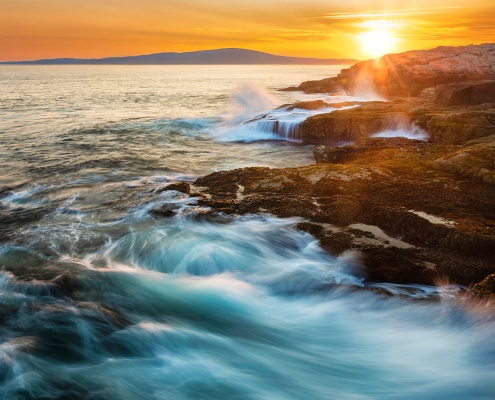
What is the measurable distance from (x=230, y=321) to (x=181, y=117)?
29.5 metres

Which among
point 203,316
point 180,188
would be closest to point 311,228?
point 203,316

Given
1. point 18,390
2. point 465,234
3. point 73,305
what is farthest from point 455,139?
point 18,390

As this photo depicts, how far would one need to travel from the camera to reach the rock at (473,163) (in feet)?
35.7

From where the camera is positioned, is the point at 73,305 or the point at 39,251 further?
the point at 39,251

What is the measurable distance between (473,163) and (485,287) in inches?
219

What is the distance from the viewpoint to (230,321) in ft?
26.3

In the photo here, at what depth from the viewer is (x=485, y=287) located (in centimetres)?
711

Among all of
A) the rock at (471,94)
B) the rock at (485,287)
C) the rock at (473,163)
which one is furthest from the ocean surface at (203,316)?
the rock at (471,94)

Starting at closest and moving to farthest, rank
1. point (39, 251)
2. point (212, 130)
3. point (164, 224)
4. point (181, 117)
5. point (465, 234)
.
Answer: point (465, 234) → point (39, 251) → point (164, 224) → point (212, 130) → point (181, 117)

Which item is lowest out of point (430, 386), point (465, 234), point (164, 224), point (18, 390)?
point (18, 390)

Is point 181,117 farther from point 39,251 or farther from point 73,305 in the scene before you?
point 73,305

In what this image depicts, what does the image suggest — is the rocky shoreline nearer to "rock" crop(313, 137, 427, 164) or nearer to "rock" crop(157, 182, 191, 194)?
"rock" crop(313, 137, 427, 164)

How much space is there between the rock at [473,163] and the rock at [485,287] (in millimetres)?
4332

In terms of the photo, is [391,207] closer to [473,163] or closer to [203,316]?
[473,163]
